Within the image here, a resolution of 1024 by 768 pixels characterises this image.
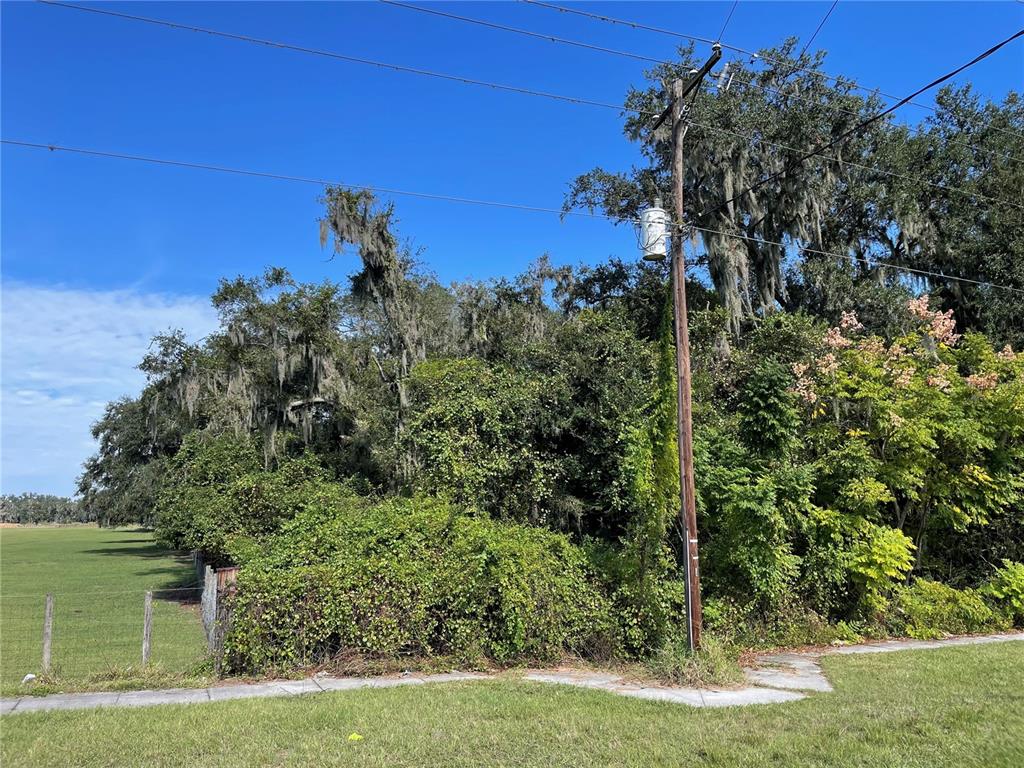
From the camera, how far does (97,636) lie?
13.3 m

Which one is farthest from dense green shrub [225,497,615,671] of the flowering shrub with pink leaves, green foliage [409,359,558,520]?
green foliage [409,359,558,520]

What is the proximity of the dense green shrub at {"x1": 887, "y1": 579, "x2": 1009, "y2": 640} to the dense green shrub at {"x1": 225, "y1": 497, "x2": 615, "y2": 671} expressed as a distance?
538cm

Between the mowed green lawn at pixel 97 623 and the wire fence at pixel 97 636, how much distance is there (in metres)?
0.01

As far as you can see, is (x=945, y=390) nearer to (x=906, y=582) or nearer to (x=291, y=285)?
(x=906, y=582)

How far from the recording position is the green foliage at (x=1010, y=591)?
450 inches

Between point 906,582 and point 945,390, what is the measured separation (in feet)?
11.4

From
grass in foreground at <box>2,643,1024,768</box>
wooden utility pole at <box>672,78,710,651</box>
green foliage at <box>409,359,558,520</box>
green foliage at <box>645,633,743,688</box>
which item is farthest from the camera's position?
green foliage at <box>409,359,558,520</box>

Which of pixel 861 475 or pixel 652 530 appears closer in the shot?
pixel 652 530

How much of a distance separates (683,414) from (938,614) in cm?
627

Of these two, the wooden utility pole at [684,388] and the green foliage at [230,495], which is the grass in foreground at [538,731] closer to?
the wooden utility pole at [684,388]

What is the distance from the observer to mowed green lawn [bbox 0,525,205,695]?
8.39m

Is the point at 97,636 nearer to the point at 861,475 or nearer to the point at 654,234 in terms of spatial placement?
the point at 654,234

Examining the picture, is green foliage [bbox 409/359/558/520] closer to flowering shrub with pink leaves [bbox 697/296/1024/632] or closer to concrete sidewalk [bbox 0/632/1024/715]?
flowering shrub with pink leaves [bbox 697/296/1024/632]

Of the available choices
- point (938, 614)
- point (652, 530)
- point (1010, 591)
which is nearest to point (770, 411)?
point (652, 530)
